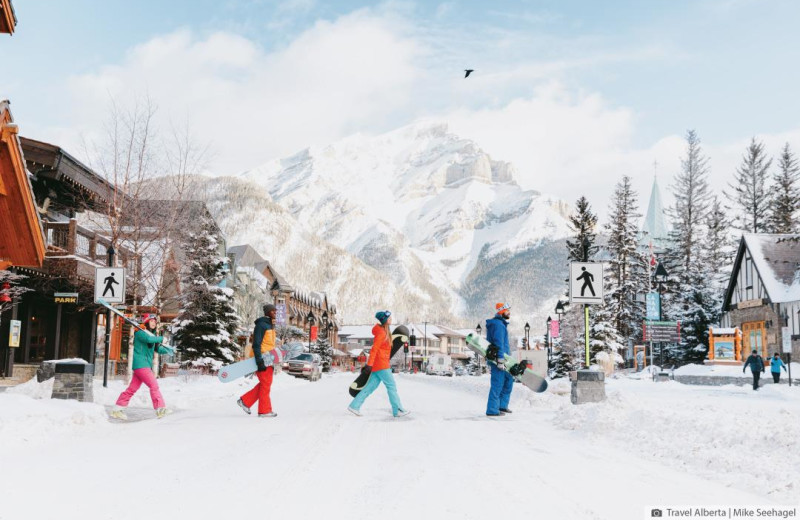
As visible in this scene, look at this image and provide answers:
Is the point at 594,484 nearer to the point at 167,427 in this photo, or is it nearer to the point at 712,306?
the point at 167,427

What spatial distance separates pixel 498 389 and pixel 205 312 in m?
27.0

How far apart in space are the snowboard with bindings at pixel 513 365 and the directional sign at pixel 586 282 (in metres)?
1.99

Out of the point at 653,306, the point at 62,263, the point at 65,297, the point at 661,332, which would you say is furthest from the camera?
the point at 653,306

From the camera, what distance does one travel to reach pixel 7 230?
13461 mm

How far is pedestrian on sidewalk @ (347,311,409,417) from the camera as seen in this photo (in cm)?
1302

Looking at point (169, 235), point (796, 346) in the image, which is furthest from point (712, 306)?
point (169, 235)

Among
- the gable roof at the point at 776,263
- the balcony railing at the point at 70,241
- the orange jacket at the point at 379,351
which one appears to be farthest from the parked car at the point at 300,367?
the orange jacket at the point at 379,351

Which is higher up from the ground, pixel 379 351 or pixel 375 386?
pixel 379 351

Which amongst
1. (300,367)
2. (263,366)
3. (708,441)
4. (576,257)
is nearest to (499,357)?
(263,366)

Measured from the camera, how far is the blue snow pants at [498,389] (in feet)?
44.0

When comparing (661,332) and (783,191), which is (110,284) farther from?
(783,191)

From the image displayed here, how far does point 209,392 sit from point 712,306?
4724 centimetres

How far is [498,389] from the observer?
13.5 metres

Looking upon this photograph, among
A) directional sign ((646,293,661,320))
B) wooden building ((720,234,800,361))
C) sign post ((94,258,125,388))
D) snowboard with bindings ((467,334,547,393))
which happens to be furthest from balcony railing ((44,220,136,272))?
wooden building ((720,234,800,361))
